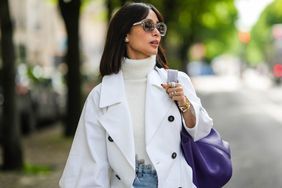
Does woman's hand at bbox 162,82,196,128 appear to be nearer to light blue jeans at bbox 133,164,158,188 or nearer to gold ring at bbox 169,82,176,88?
gold ring at bbox 169,82,176,88

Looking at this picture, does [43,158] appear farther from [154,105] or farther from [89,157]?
[154,105]

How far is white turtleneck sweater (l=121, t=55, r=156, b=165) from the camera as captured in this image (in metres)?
3.50

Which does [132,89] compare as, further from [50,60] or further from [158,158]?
[50,60]

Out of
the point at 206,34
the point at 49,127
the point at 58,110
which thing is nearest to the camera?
the point at 49,127

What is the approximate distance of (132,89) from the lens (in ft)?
11.8

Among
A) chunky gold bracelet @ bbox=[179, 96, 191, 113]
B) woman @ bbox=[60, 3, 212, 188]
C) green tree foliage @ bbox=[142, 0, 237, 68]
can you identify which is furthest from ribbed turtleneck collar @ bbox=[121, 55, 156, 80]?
green tree foliage @ bbox=[142, 0, 237, 68]

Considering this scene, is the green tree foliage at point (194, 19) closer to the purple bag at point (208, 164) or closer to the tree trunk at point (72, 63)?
the tree trunk at point (72, 63)

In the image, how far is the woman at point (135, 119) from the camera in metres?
3.47

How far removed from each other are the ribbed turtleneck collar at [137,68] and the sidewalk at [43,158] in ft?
21.1

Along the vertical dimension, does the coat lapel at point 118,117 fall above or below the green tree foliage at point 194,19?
above

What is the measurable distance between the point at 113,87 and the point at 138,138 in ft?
0.87

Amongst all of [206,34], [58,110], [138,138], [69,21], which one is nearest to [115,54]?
[138,138]

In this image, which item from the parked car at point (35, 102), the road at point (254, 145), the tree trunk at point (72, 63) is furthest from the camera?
the parked car at point (35, 102)

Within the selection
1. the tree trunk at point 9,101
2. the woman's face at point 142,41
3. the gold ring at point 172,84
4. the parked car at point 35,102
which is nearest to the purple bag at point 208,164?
the gold ring at point 172,84
